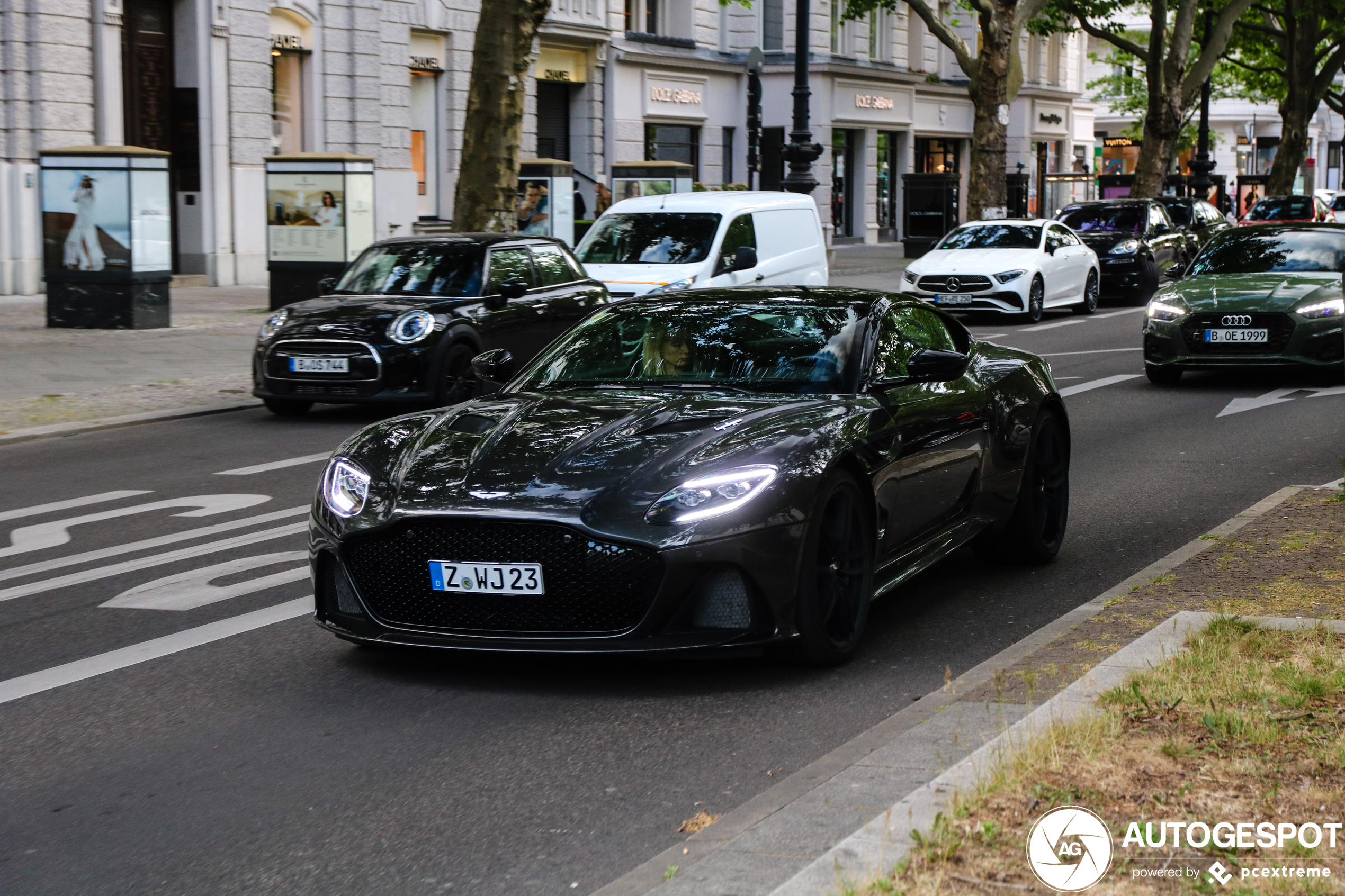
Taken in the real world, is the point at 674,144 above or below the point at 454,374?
above

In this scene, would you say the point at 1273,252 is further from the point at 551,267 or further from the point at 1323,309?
the point at 551,267

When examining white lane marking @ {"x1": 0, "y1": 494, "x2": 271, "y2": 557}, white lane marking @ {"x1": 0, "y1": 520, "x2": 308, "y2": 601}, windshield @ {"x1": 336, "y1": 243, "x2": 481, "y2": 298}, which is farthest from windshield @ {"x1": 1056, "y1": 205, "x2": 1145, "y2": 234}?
white lane marking @ {"x1": 0, "y1": 520, "x2": 308, "y2": 601}

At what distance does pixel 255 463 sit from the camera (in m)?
11.5

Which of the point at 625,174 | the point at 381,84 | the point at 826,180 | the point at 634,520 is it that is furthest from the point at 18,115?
the point at 826,180

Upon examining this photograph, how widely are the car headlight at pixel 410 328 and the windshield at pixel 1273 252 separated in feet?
25.1

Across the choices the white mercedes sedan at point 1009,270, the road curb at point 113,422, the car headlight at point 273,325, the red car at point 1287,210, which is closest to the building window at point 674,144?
the red car at point 1287,210

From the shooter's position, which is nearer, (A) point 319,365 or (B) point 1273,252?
(A) point 319,365

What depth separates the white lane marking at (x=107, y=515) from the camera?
8625 millimetres

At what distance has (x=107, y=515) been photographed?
9.45 metres

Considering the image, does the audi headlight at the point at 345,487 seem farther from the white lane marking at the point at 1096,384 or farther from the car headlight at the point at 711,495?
the white lane marking at the point at 1096,384

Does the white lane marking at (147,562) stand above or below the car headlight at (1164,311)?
below

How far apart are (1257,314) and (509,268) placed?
6.55 metres

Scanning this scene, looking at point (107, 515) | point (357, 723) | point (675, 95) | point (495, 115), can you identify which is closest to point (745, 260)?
point (495, 115)

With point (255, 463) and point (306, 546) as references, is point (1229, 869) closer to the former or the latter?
point (306, 546)
